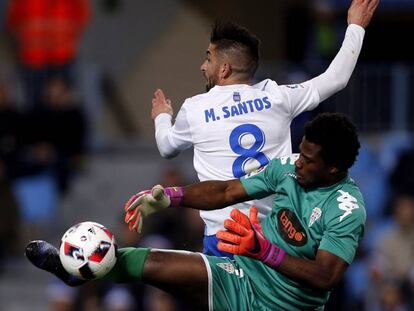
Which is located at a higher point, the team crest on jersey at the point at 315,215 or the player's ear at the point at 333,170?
the player's ear at the point at 333,170

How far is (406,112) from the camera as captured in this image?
1612 cm

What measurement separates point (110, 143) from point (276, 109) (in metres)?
8.82

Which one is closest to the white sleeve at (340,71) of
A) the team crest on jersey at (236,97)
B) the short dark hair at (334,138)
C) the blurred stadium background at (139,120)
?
the team crest on jersey at (236,97)

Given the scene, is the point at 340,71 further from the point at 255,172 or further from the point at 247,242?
the point at 247,242

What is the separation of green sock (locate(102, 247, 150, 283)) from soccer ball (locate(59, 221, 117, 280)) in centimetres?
7

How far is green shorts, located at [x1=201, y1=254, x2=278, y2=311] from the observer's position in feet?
27.4

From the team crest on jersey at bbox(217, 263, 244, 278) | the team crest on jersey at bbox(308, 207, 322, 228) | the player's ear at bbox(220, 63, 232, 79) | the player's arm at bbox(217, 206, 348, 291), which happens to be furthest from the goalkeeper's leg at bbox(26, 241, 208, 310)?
the player's ear at bbox(220, 63, 232, 79)

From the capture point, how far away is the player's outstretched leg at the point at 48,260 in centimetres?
828

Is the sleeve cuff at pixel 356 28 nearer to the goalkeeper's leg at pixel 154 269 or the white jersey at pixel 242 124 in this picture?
the white jersey at pixel 242 124

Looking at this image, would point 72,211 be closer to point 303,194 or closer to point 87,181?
point 87,181

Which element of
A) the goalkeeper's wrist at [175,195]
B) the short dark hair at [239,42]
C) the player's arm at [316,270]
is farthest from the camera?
the short dark hair at [239,42]

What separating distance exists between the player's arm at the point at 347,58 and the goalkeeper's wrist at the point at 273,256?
4.54 feet

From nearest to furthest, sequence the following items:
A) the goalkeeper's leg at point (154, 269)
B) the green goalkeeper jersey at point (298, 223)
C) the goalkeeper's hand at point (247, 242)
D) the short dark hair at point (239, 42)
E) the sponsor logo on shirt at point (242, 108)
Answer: the goalkeeper's hand at point (247, 242) → the green goalkeeper jersey at point (298, 223) → the goalkeeper's leg at point (154, 269) → the sponsor logo on shirt at point (242, 108) → the short dark hair at point (239, 42)

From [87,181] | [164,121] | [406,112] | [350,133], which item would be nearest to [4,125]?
[87,181]
